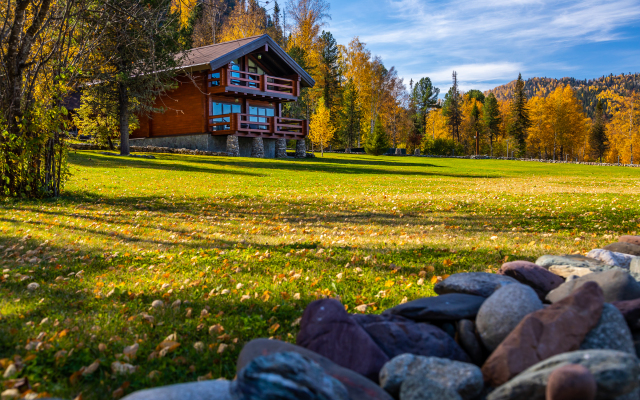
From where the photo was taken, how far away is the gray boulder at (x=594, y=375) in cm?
202

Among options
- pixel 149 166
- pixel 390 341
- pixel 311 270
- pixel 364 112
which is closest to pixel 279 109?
pixel 149 166

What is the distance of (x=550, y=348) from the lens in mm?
2412

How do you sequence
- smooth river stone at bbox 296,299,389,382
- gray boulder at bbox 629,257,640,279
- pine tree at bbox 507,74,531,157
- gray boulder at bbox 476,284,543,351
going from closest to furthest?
1. smooth river stone at bbox 296,299,389,382
2. gray boulder at bbox 476,284,543,351
3. gray boulder at bbox 629,257,640,279
4. pine tree at bbox 507,74,531,157

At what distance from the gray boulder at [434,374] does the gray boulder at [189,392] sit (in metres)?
0.91

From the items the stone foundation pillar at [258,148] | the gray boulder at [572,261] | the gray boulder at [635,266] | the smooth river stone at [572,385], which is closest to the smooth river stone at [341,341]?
the smooth river stone at [572,385]

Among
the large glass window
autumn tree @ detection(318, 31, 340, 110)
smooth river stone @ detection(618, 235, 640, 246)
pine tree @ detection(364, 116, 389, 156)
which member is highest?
autumn tree @ detection(318, 31, 340, 110)

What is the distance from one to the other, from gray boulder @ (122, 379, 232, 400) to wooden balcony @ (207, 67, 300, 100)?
89.1ft

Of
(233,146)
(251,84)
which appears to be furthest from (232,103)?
(233,146)

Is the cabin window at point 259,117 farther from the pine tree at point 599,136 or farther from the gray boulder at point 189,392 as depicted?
the pine tree at point 599,136

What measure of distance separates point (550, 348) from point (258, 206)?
29.9 ft

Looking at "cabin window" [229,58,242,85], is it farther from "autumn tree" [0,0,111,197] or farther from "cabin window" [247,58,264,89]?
"autumn tree" [0,0,111,197]

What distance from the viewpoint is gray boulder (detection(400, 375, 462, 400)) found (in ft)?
7.26

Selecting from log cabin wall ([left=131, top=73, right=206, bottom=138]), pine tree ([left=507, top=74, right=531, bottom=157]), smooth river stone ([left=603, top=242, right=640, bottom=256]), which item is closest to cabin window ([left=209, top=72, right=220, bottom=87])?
log cabin wall ([left=131, top=73, right=206, bottom=138])

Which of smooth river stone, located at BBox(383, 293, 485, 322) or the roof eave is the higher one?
the roof eave
